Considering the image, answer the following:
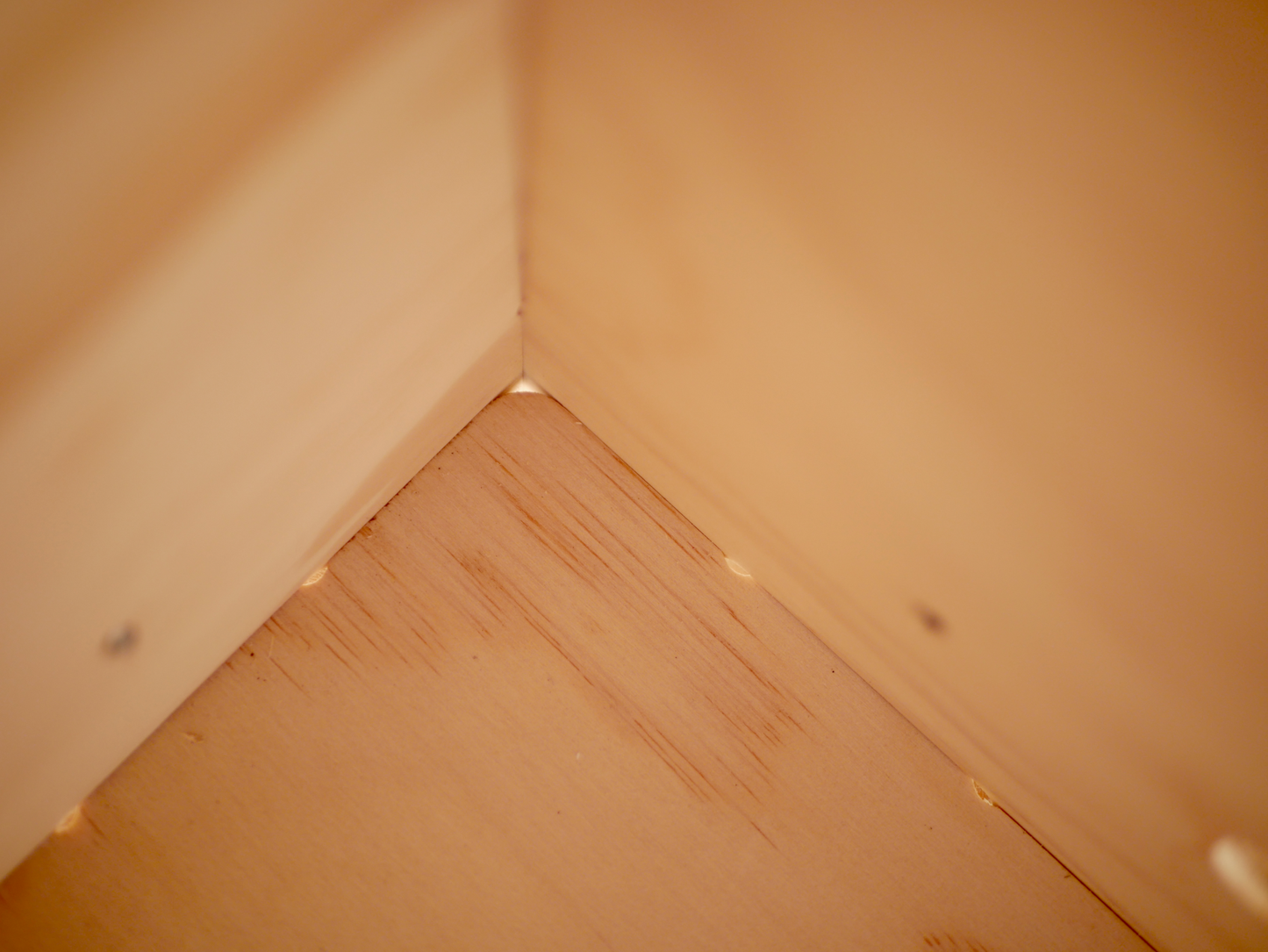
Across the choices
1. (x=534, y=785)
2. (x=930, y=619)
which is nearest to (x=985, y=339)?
(x=930, y=619)

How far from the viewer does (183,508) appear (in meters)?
0.66

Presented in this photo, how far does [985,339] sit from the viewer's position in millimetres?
518

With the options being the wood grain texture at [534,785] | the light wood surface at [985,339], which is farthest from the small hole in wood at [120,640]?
the light wood surface at [985,339]

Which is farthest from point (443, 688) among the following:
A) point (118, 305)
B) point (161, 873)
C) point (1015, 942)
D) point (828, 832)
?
point (1015, 942)

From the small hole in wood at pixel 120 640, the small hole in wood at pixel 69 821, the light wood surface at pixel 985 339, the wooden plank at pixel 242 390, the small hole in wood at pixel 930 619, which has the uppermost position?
the light wood surface at pixel 985 339

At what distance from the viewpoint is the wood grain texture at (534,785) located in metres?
0.89

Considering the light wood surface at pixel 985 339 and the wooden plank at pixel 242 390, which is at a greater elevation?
the light wood surface at pixel 985 339

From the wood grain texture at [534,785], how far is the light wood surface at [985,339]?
10cm

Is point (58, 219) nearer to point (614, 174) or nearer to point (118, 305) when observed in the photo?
point (118, 305)

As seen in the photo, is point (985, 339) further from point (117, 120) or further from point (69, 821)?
point (69, 821)

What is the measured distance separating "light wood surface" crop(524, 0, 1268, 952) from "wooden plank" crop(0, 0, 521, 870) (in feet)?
0.36

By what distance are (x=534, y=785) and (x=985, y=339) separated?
69 centimetres

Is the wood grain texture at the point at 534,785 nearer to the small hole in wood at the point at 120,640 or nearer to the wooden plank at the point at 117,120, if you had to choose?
the small hole in wood at the point at 120,640

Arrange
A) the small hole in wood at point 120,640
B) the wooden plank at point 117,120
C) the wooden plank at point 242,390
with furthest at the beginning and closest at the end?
the small hole in wood at point 120,640 → the wooden plank at point 242,390 → the wooden plank at point 117,120
